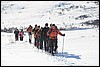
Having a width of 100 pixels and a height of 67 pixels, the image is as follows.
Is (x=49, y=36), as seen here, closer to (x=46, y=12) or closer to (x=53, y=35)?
(x=53, y=35)

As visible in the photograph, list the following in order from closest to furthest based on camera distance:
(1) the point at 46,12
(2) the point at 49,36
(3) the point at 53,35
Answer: (3) the point at 53,35 → (2) the point at 49,36 → (1) the point at 46,12

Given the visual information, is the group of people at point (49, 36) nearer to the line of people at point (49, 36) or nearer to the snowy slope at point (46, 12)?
the line of people at point (49, 36)

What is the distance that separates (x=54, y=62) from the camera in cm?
1441

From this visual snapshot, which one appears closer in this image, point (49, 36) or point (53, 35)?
point (53, 35)

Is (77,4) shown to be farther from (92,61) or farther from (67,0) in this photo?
(92,61)

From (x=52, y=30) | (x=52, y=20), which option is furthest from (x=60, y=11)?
(x=52, y=30)

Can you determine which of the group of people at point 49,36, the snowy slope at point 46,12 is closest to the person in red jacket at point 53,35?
the group of people at point 49,36

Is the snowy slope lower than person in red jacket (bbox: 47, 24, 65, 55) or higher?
lower

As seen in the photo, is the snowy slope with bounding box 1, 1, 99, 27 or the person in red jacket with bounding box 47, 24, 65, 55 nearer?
the person in red jacket with bounding box 47, 24, 65, 55

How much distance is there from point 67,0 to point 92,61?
76191mm

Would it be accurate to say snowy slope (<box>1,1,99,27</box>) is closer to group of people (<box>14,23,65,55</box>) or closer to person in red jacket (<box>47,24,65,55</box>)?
group of people (<box>14,23,65,55</box>)

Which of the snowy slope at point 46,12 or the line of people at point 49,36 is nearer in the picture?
the line of people at point 49,36

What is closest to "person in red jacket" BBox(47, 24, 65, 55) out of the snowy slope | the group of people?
the group of people

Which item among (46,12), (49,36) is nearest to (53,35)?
(49,36)
